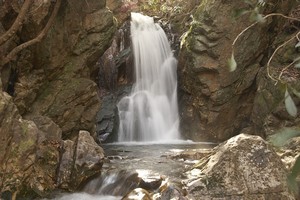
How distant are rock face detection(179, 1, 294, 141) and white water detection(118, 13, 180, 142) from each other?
1462mm

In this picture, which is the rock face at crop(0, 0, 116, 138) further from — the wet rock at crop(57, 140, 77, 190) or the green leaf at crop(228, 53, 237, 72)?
the green leaf at crop(228, 53, 237, 72)

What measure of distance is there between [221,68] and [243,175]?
29.0 ft

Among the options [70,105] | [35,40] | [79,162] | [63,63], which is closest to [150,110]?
[70,105]

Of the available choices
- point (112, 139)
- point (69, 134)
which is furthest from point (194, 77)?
point (69, 134)

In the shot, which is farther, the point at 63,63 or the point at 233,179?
the point at 63,63

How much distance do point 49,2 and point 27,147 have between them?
194 inches

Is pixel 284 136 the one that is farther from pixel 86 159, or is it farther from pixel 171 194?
pixel 86 159

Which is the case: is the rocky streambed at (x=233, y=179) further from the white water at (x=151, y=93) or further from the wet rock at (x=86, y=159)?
the white water at (x=151, y=93)

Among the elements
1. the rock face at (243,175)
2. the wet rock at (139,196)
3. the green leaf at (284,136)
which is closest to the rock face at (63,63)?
the wet rock at (139,196)

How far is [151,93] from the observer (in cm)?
1630

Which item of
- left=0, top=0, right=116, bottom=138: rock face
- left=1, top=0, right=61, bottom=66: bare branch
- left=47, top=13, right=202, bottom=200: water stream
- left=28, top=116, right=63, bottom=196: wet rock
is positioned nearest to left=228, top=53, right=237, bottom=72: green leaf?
left=28, top=116, right=63, bottom=196: wet rock

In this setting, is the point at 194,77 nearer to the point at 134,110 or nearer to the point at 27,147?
the point at 134,110

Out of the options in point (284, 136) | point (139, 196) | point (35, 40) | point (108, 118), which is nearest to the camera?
point (284, 136)

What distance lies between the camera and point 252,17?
1.29m
